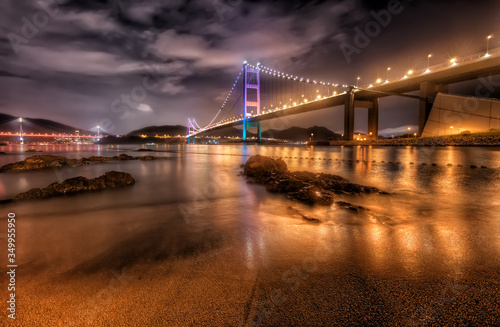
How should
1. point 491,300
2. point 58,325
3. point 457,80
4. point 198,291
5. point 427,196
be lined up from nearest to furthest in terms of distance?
point 58,325, point 491,300, point 198,291, point 427,196, point 457,80

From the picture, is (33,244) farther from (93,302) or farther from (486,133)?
(486,133)

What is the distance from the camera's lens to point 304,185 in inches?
185

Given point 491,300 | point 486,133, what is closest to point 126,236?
point 491,300

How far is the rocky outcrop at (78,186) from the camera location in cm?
432

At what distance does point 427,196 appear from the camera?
14.4ft

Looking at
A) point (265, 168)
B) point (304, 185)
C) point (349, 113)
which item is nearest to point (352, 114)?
point (349, 113)

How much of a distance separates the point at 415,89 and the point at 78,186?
153 ft

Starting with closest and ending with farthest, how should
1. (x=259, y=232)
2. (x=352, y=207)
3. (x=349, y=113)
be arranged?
(x=259, y=232) < (x=352, y=207) < (x=349, y=113)

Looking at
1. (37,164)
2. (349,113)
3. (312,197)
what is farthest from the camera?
(349,113)

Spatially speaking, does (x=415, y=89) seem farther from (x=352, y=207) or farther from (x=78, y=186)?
(x=78, y=186)

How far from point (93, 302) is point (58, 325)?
0.58 feet

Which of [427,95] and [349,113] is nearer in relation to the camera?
[427,95]

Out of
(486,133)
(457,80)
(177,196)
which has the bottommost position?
(177,196)

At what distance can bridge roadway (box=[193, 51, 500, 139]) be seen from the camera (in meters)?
29.1
